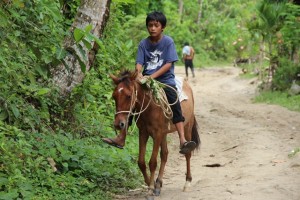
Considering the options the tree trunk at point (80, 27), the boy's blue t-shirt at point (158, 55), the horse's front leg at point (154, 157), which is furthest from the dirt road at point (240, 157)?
A: the tree trunk at point (80, 27)

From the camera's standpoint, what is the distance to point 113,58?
12.0 metres

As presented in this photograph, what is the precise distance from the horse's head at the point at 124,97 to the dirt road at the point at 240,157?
4.07 ft

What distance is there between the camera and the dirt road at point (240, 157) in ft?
23.8

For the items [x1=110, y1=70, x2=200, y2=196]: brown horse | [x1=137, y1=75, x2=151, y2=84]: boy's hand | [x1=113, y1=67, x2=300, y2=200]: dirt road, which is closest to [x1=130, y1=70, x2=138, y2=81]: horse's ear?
[x1=110, y1=70, x2=200, y2=196]: brown horse

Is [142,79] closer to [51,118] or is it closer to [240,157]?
[51,118]

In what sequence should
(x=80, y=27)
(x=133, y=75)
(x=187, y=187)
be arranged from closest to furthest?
(x=133, y=75) < (x=187, y=187) < (x=80, y=27)

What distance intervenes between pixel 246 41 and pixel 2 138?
107 ft

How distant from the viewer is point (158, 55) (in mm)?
7305

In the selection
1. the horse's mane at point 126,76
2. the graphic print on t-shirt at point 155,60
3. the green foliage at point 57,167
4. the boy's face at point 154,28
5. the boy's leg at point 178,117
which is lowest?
the green foliage at point 57,167

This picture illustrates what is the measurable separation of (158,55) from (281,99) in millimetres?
11884

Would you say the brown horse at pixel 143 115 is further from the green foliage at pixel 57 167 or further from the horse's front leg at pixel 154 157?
the green foliage at pixel 57 167

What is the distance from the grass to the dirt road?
1.23 ft

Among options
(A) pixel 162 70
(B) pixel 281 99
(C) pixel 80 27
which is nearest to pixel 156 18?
(A) pixel 162 70

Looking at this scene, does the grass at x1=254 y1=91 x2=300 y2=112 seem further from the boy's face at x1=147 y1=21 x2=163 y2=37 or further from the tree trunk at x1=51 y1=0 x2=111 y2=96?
the boy's face at x1=147 y1=21 x2=163 y2=37
